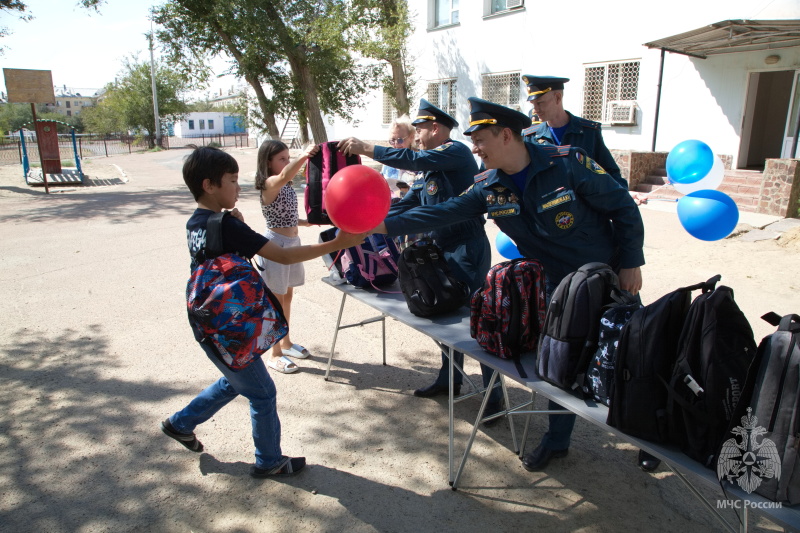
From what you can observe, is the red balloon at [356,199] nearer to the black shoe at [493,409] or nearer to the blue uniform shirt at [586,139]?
the blue uniform shirt at [586,139]

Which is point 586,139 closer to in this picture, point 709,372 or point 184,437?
point 709,372

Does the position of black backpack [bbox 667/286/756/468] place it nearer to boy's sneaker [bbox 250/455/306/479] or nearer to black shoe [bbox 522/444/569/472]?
black shoe [bbox 522/444/569/472]

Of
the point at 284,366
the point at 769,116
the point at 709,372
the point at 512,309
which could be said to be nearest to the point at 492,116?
the point at 512,309

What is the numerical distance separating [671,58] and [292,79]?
10422mm

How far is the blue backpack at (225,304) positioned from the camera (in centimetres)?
242

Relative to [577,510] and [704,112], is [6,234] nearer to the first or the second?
[577,510]

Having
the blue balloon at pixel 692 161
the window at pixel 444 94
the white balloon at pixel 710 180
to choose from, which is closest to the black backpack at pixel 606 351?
the blue balloon at pixel 692 161

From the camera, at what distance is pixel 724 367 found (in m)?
1.74

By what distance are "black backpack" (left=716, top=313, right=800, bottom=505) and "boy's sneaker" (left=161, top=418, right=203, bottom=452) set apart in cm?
256

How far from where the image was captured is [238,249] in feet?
8.05

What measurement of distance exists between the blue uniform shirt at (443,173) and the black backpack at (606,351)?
1105mm

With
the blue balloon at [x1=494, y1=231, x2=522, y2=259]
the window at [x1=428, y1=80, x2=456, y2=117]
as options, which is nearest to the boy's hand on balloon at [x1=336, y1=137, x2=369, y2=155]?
the blue balloon at [x1=494, y1=231, x2=522, y2=259]

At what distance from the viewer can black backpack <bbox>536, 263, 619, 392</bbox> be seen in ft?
7.04

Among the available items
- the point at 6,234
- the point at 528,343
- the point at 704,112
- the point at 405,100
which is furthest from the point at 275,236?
the point at 405,100
